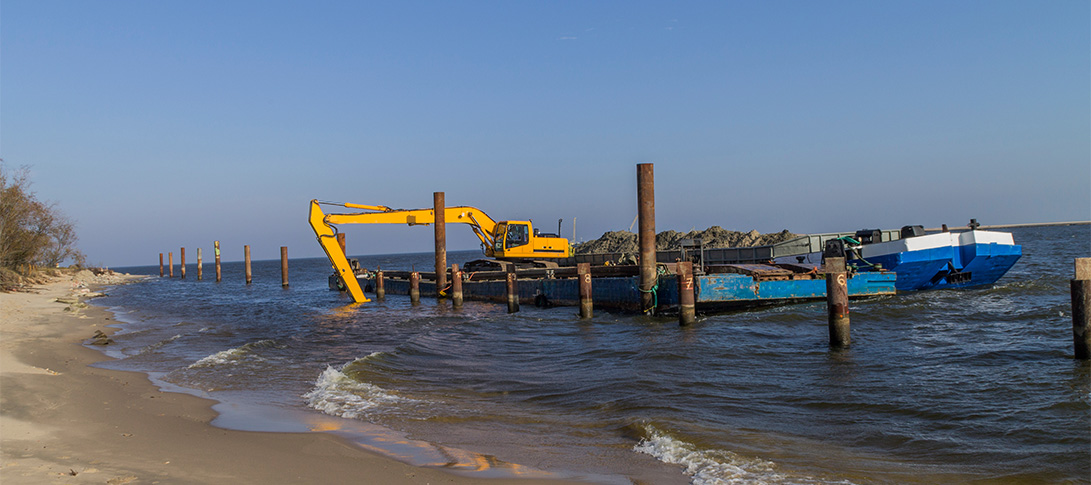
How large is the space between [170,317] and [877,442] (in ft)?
78.6

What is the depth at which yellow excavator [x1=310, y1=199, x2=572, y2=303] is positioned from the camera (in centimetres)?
2550

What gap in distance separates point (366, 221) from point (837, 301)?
19.1 m

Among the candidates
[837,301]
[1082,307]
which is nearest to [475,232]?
[837,301]

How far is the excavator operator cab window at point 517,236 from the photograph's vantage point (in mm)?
28214

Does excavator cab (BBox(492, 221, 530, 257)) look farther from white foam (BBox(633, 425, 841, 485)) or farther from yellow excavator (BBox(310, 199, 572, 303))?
white foam (BBox(633, 425, 841, 485))

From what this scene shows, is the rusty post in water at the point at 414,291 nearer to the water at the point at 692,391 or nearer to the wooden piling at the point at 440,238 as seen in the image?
the wooden piling at the point at 440,238

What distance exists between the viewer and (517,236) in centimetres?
2833

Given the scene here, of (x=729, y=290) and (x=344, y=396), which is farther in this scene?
(x=729, y=290)

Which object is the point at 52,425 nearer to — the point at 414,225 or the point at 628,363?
the point at 628,363

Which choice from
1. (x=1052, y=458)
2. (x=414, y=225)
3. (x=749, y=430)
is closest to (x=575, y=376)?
(x=749, y=430)

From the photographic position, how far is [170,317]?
24.1 m

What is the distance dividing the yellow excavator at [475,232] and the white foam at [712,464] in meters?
20.7

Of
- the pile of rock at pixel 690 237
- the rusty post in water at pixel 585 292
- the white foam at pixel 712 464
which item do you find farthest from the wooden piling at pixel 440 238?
the pile of rock at pixel 690 237

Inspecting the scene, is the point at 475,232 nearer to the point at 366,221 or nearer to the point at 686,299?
the point at 366,221
